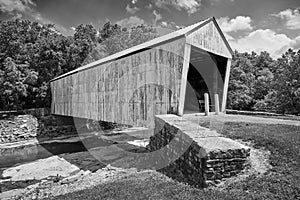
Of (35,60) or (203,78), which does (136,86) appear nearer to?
(203,78)

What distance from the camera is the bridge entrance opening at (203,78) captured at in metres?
10.5

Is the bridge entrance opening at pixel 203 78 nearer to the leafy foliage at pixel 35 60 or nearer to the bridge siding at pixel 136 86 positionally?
the bridge siding at pixel 136 86

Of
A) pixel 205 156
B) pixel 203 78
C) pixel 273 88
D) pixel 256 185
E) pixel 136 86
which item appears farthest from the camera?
pixel 273 88

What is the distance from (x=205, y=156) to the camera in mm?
3889

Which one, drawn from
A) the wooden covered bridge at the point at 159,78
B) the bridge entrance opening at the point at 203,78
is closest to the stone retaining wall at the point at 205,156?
the wooden covered bridge at the point at 159,78

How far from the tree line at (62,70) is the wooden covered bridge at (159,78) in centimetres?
595

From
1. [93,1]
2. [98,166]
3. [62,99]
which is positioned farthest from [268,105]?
[62,99]

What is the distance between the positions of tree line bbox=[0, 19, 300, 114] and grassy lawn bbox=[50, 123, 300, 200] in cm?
924

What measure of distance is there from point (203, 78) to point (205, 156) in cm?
844

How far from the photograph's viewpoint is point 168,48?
8.15 m

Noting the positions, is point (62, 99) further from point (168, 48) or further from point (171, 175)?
point (171, 175)

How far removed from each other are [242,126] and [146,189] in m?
4.11

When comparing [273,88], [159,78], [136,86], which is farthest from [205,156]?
[273,88]

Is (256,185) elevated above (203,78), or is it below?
below
